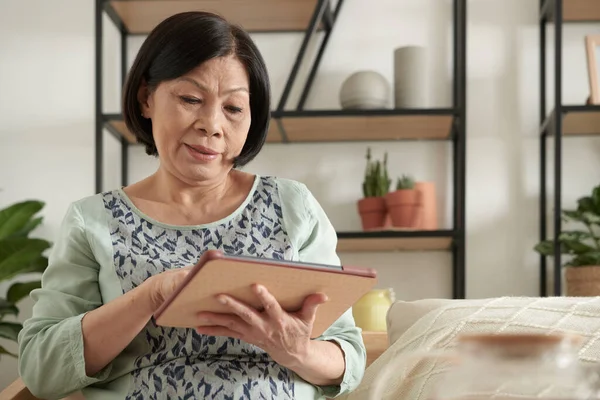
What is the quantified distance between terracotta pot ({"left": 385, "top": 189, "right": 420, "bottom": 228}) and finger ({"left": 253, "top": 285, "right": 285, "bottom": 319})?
181 cm

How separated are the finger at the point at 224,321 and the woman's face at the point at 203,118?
0.38 m

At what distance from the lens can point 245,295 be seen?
1072 mm

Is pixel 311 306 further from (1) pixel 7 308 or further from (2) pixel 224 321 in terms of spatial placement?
(1) pixel 7 308

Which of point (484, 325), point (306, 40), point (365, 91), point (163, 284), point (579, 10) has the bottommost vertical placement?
point (484, 325)

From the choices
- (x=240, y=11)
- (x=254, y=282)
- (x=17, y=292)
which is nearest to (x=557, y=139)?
(x=240, y=11)

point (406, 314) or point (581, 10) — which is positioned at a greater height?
point (581, 10)

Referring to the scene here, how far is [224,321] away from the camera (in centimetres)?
112

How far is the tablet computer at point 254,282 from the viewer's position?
96 cm

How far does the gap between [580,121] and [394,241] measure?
0.71 m

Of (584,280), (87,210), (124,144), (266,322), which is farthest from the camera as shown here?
(124,144)

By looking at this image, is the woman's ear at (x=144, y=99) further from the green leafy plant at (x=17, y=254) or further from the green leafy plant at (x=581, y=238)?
the green leafy plant at (x=581, y=238)

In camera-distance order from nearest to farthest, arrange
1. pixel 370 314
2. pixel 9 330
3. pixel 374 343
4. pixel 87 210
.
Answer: pixel 87 210 < pixel 374 343 < pixel 370 314 < pixel 9 330

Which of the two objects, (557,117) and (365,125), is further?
(365,125)

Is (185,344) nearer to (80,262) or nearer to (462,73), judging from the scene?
(80,262)
